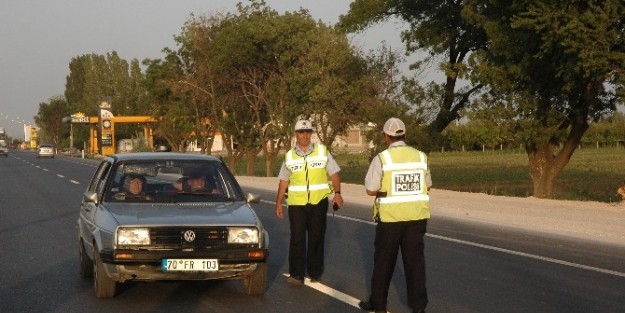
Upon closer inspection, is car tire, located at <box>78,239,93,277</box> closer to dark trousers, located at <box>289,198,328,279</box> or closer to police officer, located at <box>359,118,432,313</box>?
dark trousers, located at <box>289,198,328,279</box>

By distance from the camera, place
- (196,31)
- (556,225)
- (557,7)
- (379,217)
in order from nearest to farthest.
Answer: (379,217) < (556,225) < (557,7) < (196,31)

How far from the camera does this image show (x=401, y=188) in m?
8.94

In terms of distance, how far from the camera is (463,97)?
3631cm

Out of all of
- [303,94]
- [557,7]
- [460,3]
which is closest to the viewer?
[557,7]

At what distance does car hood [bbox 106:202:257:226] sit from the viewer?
9695 millimetres

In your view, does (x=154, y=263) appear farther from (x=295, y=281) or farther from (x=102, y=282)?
(x=295, y=281)

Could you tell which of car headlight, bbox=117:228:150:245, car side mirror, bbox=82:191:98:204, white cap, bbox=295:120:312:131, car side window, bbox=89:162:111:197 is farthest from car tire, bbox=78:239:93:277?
white cap, bbox=295:120:312:131

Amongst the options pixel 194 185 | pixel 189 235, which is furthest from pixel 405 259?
pixel 194 185

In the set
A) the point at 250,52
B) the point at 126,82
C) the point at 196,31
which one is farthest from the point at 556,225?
the point at 126,82

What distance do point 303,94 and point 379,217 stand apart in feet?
119

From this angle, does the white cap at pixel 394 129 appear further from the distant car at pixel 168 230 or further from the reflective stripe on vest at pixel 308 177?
the reflective stripe on vest at pixel 308 177

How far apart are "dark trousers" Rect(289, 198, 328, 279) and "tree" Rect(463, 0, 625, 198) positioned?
532 inches

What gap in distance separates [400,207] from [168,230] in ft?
7.17

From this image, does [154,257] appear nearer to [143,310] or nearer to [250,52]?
[143,310]
